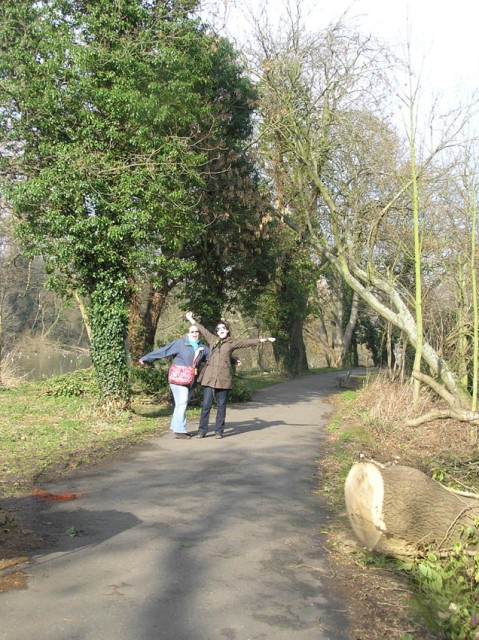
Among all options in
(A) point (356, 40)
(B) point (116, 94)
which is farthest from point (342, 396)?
(B) point (116, 94)

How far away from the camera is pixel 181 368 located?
12000 mm

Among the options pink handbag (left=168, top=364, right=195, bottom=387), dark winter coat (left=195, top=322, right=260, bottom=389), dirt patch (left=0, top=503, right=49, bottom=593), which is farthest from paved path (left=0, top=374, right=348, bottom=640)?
dark winter coat (left=195, top=322, right=260, bottom=389)

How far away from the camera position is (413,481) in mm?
6219

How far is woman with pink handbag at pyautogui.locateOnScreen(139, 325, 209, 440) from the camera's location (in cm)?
1196

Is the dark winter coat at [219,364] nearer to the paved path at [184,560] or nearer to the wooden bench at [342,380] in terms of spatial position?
the paved path at [184,560]

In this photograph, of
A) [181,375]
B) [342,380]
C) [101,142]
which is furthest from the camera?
[342,380]

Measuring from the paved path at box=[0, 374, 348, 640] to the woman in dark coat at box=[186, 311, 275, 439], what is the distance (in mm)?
2096

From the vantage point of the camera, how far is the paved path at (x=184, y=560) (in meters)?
4.28

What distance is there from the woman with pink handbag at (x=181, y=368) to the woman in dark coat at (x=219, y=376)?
23cm

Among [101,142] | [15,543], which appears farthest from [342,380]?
→ [15,543]

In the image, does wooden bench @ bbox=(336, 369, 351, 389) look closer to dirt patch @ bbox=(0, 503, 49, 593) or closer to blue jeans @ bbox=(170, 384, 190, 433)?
blue jeans @ bbox=(170, 384, 190, 433)

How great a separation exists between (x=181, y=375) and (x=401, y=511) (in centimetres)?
649

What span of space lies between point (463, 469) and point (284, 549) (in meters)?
4.65

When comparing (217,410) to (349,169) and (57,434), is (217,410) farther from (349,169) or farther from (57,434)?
(349,169)
